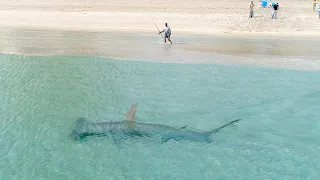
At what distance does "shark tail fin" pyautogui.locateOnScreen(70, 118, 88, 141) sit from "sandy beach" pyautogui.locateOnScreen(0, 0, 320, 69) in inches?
386

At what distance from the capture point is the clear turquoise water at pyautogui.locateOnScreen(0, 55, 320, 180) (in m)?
7.84

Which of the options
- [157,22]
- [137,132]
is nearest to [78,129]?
[137,132]

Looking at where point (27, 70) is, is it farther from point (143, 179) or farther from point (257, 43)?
point (257, 43)

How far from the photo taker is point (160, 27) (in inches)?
1248

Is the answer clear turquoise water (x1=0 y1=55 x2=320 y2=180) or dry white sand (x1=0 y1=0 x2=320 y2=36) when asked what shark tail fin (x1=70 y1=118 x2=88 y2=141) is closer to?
clear turquoise water (x1=0 y1=55 x2=320 y2=180)

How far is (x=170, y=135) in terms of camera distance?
887 cm

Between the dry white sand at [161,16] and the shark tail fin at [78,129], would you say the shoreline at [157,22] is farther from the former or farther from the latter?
the shark tail fin at [78,129]

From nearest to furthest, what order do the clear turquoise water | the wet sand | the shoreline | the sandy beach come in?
1. the clear turquoise water
2. the wet sand
3. the sandy beach
4. the shoreline

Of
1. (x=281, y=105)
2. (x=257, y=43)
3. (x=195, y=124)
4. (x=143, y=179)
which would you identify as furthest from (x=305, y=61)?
(x=143, y=179)

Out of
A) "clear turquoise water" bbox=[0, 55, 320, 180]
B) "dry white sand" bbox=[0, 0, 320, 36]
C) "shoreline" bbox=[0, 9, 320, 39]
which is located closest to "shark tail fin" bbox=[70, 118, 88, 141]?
"clear turquoise water" bbox=[0, 55, 320, 180]

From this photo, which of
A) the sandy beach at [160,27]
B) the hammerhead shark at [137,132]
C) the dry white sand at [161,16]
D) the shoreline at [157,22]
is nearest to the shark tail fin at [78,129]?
the hammerhead shark at [137,132]

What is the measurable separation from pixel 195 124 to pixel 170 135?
1407 mm

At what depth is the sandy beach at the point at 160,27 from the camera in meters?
21.4

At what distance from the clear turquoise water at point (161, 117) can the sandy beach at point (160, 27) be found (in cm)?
404
